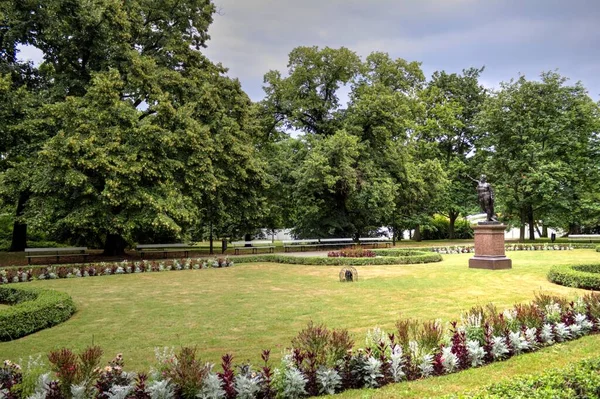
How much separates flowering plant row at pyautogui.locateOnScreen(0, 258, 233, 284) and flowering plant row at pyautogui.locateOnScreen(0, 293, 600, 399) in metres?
11.0

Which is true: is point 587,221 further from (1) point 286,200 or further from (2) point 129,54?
(2) point 129,54

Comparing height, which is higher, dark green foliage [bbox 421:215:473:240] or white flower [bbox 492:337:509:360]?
dark green foliage [bbox 421:215:473:240]

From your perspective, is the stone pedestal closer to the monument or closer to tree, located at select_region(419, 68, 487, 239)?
the monument

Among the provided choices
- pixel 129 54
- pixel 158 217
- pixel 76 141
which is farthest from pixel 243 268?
pixel 129 54

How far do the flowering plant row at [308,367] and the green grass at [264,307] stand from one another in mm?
223

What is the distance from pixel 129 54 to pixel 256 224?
14.6m

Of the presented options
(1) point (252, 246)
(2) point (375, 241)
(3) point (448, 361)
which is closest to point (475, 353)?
(3) point (448, 361)

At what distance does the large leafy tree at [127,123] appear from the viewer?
1722cm

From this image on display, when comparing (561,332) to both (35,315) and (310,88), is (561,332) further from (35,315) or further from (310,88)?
(310,88)

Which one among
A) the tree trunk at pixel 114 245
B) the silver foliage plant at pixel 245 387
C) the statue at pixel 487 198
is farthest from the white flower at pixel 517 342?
the tree trunk at pixel 114 245

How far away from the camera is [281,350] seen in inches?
247

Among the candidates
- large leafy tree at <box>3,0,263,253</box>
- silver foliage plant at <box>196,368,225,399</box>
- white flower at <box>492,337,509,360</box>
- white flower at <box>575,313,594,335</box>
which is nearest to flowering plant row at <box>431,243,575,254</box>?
large leafy tree at <box>3,0,263,253</box>

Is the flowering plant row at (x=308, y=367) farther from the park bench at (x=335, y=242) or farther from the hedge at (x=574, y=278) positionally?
the park bench at (x=335, y=242)

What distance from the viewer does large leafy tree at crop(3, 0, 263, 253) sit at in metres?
17.2
